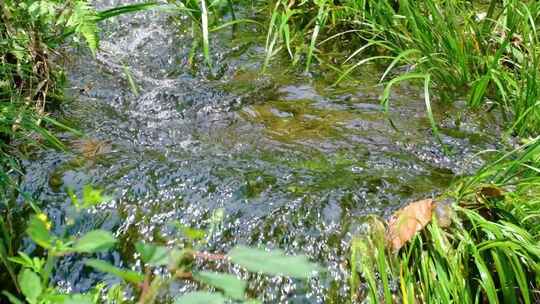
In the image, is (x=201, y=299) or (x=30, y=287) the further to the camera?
(x=30, y=287)

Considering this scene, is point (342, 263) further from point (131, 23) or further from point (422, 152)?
point (131, 23)

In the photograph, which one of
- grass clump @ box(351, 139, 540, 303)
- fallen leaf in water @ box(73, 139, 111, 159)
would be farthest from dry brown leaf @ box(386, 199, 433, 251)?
fallen leaf in water @ box(73, 139, 111, 159)

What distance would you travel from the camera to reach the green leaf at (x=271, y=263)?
2.28 feet

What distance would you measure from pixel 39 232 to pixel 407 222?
141 centimetres

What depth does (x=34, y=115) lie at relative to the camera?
218 centimetres

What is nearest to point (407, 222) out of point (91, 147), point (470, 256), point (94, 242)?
point (470, 256)

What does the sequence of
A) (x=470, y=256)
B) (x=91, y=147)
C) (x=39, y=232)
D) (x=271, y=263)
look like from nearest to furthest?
(x=271, y=263) < (x=39, y=232) < (x=470, y=256) < (x=91, y=147)

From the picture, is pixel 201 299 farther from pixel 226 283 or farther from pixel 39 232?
pixel 39 232

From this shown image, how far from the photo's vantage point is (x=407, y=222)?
201 cm

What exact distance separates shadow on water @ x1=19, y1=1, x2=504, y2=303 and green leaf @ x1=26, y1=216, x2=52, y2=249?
1067mm

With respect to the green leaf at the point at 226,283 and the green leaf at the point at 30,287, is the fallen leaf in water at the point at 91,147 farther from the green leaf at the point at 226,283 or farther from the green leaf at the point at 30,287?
the green leaf at the point at 226,283

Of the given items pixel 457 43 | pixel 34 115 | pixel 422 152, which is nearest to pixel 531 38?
pixel 457 43

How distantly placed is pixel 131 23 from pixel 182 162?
1.50 meters

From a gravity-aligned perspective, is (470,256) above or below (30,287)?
below
